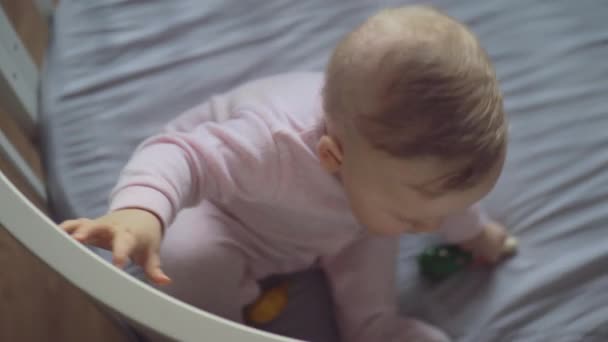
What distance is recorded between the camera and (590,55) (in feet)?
3.07

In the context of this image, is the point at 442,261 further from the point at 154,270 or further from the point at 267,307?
the point at 154,270

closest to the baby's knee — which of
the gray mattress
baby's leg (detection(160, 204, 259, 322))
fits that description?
baby's leg (detection(160, 204, 259, 322))

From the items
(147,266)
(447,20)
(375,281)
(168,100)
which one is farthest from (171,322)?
(168,100)

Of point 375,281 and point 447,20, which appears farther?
point 375,281

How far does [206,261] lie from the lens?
2.35 ft

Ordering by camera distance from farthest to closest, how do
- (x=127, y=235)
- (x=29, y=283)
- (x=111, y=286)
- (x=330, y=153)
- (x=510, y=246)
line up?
(x=29, y=283), (x=510, y=246), (x=330, y=153), (x=127, y=235), (x=111, y=286)

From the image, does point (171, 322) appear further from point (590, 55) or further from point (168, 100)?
point (590, 55)

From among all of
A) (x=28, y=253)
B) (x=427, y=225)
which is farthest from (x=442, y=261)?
(x=28, y=253)

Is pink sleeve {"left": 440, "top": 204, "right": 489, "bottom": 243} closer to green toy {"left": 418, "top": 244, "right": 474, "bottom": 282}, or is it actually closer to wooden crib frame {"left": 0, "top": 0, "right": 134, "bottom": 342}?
green toy {"left": 418, "top": 244, "right": 474, "bottom": 282}

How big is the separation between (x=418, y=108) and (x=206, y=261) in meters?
0.33

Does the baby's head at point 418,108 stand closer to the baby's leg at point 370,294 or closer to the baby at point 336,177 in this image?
the baby at point 336,177

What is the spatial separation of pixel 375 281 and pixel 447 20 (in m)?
0.36

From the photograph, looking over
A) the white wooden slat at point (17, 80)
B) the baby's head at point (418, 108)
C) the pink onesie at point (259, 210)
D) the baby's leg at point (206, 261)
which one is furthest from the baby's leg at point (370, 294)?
the white wooden slat at point (17, 80)

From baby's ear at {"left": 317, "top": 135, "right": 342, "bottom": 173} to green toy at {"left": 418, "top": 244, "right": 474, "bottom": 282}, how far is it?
10.1 inches
